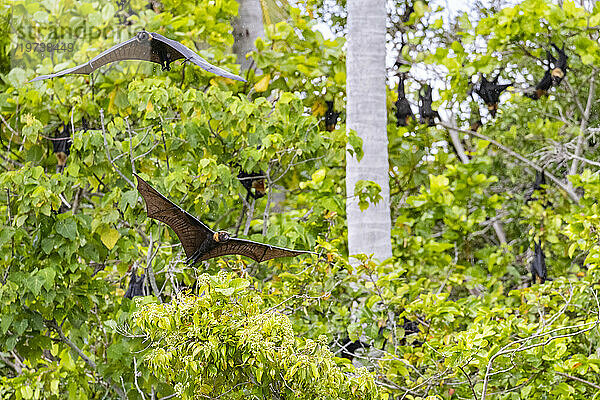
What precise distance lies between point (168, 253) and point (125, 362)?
1.89 ft

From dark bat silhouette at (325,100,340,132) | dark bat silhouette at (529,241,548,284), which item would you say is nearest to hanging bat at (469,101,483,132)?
dark bat silhouette at (529,241,548,284)

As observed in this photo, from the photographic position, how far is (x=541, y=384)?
287cm

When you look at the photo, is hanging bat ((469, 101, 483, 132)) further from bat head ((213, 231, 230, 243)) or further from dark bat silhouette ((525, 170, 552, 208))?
bat head ((213, 231, 230, 243))

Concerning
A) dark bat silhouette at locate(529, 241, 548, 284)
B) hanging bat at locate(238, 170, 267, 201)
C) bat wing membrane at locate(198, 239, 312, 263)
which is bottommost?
dark bat silhouette at locate(529, 241, 548, 284)

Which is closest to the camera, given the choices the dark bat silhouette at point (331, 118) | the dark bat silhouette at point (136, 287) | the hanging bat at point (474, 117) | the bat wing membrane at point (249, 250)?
the bat wing membrane at point (249, 250)

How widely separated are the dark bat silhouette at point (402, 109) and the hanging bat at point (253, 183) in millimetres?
1117

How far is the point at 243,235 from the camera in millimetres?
3387

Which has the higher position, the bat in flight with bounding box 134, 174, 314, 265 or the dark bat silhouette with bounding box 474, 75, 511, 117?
the dark bat silhouette with bounding box 474, 75, 511, 117

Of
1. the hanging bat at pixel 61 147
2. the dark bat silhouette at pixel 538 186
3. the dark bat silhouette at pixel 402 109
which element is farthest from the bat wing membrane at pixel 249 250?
the dark bat silhouette at pixel 538 186

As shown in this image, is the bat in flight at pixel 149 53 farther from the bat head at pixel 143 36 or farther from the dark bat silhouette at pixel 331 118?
the dark bat silhouette at pixel 331 118

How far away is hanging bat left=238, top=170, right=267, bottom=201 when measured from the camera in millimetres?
3336

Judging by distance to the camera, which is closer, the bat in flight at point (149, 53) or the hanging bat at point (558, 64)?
the bat in flight at point (149, 53)

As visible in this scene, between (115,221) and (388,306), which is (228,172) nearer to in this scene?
(115,221)

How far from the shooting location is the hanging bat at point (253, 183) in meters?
3.34
